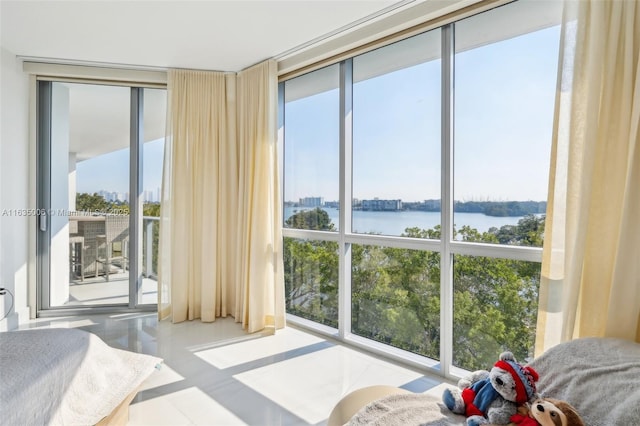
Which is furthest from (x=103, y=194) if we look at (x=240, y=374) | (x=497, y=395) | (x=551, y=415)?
(x=551, y=415)

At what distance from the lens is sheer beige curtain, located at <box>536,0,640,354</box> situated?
161 centimetres

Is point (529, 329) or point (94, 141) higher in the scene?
point (94, 141)

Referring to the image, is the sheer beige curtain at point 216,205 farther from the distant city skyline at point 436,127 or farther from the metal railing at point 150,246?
the distant city skyline at point 436,127

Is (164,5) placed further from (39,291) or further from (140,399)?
(39,291)

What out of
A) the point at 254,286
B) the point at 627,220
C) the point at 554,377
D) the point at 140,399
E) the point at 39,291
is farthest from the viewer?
the point at 39,291

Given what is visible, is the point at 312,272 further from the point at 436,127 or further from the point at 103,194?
the point at 103,194

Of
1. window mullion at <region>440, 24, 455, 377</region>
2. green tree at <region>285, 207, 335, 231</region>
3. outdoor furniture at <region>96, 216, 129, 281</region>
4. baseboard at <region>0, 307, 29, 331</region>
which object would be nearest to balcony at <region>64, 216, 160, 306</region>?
outdoor furniture at <region>96, 216, 129, 281</region>

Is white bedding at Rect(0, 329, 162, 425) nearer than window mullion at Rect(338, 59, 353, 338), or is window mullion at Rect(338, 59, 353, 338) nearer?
white bedding at Rect(0, 329, 162, 425)

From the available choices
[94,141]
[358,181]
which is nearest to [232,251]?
[358,181]

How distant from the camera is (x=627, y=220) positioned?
1604 millimetres

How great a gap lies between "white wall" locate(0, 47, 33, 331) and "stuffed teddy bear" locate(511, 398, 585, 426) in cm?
429

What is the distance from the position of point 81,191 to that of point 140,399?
273cm

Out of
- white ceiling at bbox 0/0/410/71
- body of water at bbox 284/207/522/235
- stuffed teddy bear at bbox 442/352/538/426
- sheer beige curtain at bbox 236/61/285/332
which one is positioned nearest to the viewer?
stuffed teddy bear at bbox 442/352/538/426

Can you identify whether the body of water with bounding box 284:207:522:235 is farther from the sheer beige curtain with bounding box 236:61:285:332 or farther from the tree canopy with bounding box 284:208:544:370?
the sheer beige curtain with bounding box 236:61:285:332
